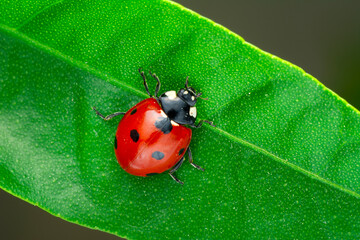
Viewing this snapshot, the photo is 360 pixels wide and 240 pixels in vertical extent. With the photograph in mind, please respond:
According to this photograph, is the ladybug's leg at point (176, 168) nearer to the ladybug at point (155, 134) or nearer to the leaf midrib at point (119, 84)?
the ladybug at point (155, 134)

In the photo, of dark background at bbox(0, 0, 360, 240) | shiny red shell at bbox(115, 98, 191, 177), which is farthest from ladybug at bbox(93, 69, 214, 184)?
dark background at bbox(0, 0, 360, 240)

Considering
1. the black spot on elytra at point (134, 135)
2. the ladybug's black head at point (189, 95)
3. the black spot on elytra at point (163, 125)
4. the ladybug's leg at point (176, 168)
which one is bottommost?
the ladybug's leg at point (176, 168)

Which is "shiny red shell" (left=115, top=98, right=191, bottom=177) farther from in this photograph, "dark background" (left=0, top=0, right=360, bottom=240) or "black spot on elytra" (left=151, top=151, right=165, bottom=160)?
"dark background" (left=0, top=0, right=360, bottom=240)

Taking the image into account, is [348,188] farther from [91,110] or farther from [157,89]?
[91,110]

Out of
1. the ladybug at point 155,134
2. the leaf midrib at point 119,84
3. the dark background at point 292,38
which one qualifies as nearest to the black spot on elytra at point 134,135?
the ladybug at point 155,134

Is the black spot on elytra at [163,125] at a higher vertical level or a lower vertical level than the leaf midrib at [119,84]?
lower

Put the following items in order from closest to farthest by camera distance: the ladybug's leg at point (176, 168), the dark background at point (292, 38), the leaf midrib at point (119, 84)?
1. the leaf midrib at point (119, 84)
2. the ladybug's leg at point (176, 168)
3. the dark background at point (292, 38)

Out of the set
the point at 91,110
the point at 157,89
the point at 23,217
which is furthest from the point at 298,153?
the point at 23,217
